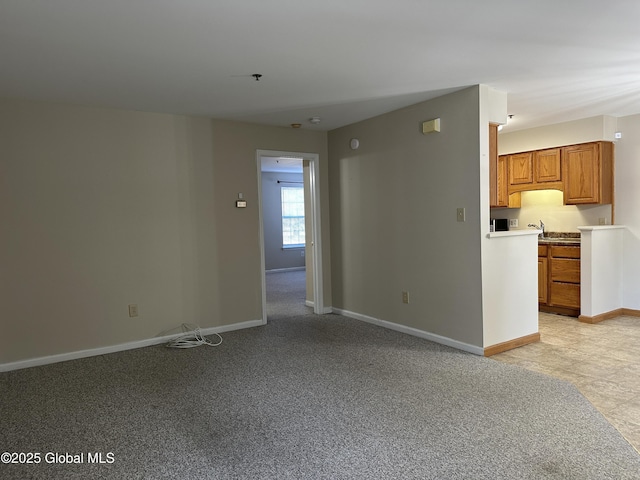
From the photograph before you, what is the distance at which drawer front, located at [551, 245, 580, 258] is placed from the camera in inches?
203

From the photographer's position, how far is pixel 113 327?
427cm

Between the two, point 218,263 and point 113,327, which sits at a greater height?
point 218,263

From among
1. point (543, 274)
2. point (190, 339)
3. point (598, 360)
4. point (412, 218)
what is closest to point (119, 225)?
point (190, 339)

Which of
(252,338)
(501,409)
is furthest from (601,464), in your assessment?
(252,338)

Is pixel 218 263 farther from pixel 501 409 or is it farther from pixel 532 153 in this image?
pixel 532 153

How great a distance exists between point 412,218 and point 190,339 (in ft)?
8.61

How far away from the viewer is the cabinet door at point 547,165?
5.49m

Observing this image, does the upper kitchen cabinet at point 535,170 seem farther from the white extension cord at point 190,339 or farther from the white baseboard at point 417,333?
the white extension cord at point 190,339

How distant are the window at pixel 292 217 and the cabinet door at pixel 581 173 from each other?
6432 mm

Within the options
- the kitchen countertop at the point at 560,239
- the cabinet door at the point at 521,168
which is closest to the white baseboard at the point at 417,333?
the kitchen countertop at the point at 560,239

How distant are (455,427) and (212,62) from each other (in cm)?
285

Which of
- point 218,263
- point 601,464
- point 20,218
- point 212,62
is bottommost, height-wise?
point 601,464

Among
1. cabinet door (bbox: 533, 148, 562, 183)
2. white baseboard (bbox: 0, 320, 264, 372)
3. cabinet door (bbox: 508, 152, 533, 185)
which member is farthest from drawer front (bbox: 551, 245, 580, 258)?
white baseboard (bbox: 0, 320, 264, 372)

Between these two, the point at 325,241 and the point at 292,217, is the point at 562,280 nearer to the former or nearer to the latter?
the point at 325,241
